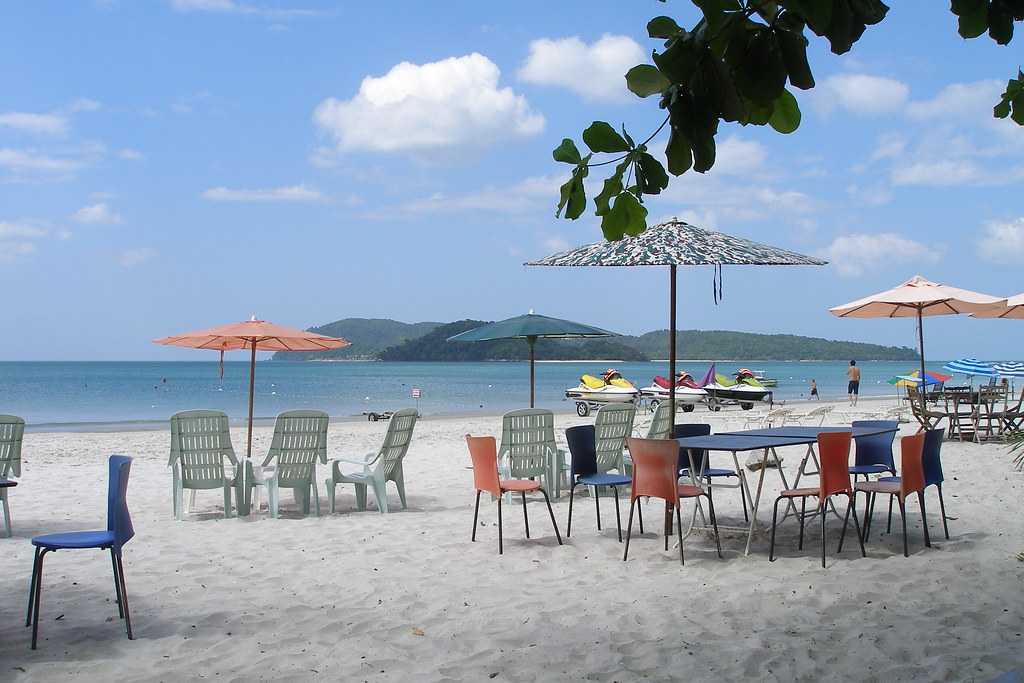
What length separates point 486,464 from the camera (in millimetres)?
6531

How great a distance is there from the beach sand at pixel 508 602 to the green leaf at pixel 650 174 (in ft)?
7.53

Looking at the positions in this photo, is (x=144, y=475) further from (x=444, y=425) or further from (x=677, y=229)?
(x=444, y=425)

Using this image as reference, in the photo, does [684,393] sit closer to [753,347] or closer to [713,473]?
[713,473]

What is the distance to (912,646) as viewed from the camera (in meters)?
4.11

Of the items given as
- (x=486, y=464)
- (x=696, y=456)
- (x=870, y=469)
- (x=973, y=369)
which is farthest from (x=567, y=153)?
(x=973, y=369)

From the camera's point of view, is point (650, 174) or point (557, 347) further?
point (557, 347)

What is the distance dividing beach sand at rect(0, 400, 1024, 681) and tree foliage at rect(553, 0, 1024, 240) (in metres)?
2.45

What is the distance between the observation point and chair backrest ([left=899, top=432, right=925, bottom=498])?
5.88m

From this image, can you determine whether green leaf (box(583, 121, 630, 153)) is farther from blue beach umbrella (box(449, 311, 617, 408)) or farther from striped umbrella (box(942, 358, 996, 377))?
striped umbrella (box(942, 358, 996, 377))

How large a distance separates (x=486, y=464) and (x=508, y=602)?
163cm

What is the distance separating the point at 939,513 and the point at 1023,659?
Result: 140 inches

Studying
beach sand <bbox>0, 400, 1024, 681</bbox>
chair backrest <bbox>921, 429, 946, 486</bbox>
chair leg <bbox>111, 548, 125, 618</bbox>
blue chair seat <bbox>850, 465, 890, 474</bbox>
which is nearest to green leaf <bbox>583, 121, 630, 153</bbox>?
beach sand <bbox>0, 400, 1024, 681</bbox>

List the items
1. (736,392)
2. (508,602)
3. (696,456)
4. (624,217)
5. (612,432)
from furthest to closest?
(736,392) < (612,432) < (696,456) < (508,602) < (624,217)

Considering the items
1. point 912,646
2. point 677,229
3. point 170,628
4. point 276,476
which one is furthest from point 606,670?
point 276,476
